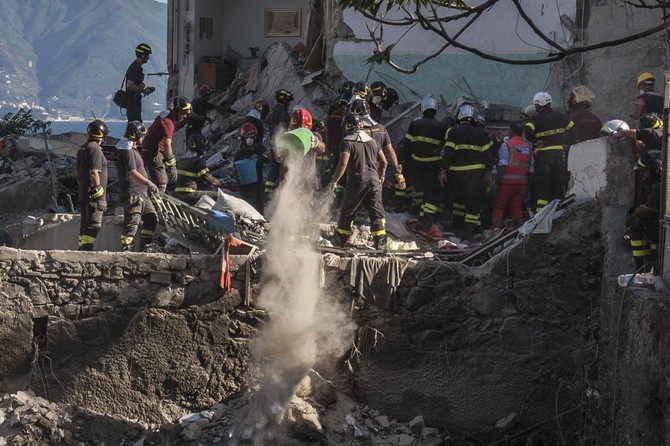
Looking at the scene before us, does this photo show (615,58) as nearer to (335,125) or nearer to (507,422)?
(335,125)

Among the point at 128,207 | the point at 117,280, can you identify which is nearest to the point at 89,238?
the point at 128,207

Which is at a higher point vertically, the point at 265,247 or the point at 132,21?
the point at 132,21

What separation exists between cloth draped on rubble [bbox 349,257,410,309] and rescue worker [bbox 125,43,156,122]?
715 cm

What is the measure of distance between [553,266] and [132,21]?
111 metres

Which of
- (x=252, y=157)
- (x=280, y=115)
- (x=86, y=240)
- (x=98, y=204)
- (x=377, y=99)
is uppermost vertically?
(x=377, y=99)

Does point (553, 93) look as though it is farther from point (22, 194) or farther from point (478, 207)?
point (22, 194)

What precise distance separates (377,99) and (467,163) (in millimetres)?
1622

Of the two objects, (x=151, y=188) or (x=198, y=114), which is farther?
(x=198, y=114)

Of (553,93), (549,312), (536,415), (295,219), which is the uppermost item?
(553,93)

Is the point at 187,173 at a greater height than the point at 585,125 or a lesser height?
lesser

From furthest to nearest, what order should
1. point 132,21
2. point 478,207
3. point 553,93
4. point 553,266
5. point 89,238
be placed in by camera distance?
point 132,21 → point 553,93 → point 478,207 → point 89,238 → point 553,266

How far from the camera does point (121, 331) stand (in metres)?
10.7

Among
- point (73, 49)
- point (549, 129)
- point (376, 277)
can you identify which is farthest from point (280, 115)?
point (73, 49)

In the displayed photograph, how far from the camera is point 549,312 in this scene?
1059 cm
